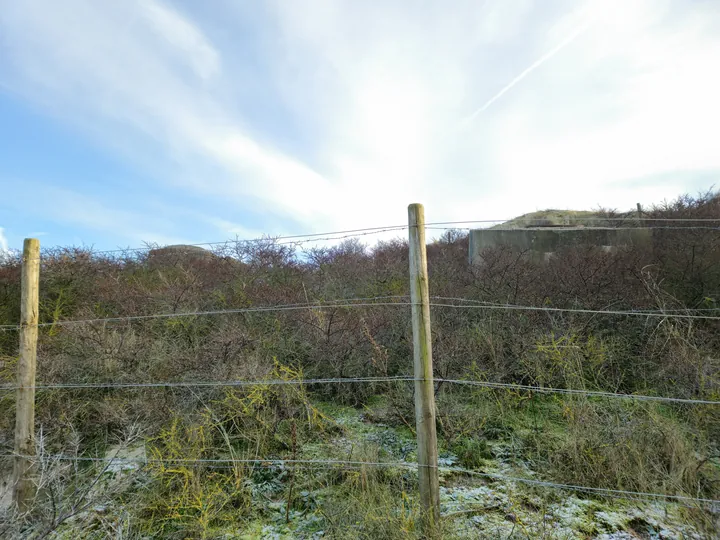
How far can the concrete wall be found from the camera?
1054cm

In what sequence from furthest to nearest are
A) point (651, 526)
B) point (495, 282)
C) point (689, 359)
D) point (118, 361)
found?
point (495, 282), point (118, 361), point (689, 359), point (651, 526)

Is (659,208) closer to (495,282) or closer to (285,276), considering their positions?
(495,282)

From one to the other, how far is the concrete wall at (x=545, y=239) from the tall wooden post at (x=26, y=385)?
925cm

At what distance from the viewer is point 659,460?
10.2 feet

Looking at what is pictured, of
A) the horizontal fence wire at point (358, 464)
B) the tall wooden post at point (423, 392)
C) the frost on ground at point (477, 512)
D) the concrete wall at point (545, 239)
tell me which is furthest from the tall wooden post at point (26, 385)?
the concrete wall at point (545, 239)

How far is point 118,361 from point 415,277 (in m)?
3.98

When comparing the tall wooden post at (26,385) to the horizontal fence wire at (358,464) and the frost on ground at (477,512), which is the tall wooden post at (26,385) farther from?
the frost on ground at (477,512)

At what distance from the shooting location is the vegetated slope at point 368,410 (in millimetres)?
2781

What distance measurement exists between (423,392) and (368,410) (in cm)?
182

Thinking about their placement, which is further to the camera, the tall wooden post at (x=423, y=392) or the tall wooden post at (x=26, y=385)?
the tall wooden post at (x=26, y=385)

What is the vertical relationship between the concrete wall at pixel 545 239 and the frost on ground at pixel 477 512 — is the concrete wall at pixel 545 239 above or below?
above

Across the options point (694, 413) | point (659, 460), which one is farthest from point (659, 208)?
point (659, 460)

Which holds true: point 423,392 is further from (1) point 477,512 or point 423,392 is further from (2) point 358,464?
(2) point 358,464

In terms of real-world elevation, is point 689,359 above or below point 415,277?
below
